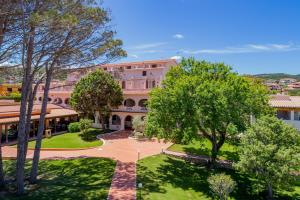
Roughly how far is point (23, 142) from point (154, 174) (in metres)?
10.5

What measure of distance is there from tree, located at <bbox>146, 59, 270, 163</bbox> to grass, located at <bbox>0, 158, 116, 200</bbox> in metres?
5.77

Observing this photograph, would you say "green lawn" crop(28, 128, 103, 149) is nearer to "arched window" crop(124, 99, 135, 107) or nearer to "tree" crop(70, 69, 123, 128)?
"tree" crop(70, 69, 123, 128)

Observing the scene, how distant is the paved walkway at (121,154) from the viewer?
17400 millimetres

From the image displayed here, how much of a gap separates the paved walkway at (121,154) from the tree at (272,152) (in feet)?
27.0

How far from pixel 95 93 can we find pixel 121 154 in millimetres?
14089

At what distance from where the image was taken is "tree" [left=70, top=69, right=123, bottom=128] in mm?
38188

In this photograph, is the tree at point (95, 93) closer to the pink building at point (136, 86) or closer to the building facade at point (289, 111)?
the pink building at point (136, 86)

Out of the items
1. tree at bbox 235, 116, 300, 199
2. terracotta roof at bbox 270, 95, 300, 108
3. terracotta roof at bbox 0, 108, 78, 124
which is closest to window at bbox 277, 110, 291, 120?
terracotta roof at bbox 270, 95, 300, 108

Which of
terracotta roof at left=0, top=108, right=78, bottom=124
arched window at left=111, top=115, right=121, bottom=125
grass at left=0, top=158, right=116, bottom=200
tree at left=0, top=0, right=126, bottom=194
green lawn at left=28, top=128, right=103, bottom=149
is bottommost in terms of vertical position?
grass at left=0, top=158, right=116, bottom=200

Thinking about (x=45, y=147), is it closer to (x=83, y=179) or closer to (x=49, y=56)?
(x=83, y=179)

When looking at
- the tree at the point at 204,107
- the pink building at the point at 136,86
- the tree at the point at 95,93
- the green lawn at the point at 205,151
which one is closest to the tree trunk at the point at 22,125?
the tree at the point at 204,107

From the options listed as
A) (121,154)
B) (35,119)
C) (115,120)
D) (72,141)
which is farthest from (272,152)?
(115,120)

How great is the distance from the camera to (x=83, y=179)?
64.1ft

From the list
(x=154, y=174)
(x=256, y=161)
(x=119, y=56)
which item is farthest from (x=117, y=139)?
(x=256, y=161)
